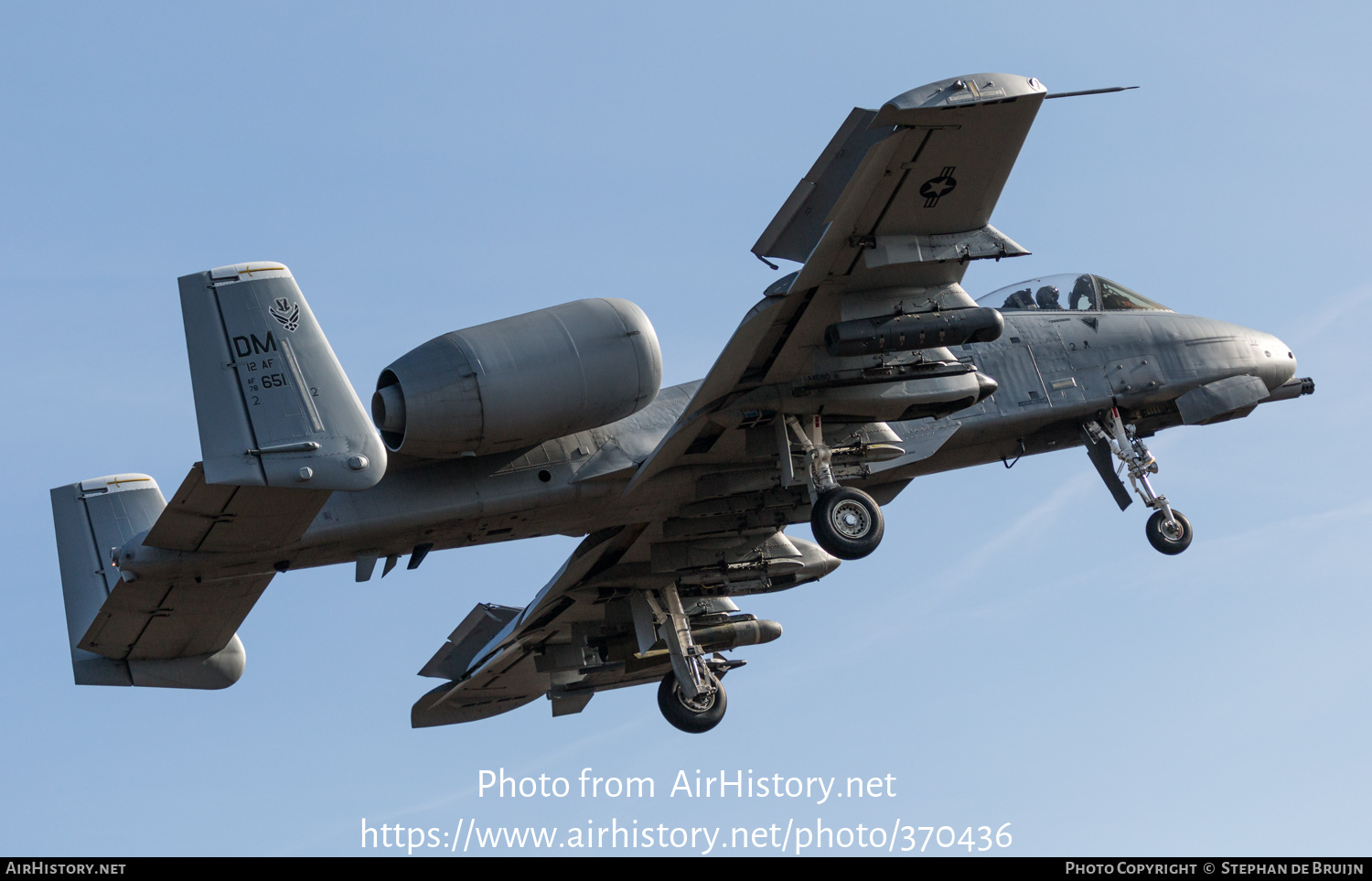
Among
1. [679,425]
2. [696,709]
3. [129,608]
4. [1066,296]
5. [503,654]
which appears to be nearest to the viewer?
[129,608]

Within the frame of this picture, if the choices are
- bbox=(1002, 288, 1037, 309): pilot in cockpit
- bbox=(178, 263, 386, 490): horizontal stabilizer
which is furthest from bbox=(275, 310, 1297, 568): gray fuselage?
bbox=(178, 263, 386, 490): horizontal stabilizer

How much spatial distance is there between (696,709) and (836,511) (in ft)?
18.1

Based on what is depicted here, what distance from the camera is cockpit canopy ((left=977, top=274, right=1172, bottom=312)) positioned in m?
22.0

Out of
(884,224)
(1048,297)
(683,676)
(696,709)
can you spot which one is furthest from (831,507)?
(1048,297)

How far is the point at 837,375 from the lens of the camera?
706 inches

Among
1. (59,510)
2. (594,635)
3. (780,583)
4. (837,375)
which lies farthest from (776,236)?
(59,510)

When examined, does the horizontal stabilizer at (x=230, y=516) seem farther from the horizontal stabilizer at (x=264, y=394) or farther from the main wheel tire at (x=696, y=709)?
the main wheel tire at (x=696, y=709)

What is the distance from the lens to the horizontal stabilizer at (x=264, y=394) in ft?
48.3

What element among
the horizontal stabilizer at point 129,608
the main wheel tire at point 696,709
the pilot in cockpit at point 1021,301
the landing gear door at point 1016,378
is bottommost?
the main wheel tire at point 696,709

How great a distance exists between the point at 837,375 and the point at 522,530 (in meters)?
4.69

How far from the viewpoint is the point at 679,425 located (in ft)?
60.3

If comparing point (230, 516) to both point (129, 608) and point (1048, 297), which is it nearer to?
point (129, 608)

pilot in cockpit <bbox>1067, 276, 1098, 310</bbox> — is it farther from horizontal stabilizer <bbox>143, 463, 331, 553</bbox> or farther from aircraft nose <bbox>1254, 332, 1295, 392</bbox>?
horizontal stabilizer <bbox>143, 463, 331, 553</bbox>

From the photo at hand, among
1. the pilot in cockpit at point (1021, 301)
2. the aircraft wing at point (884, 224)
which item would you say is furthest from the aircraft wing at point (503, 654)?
the pilot in cockpit at point (1021, 301)
